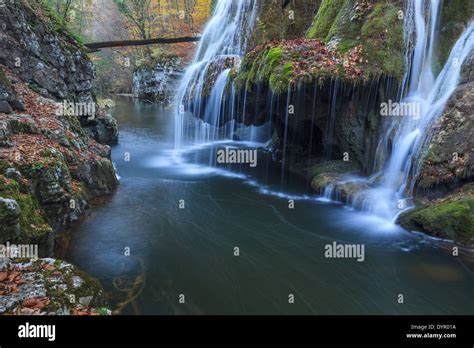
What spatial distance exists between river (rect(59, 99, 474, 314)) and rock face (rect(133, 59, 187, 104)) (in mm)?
27060

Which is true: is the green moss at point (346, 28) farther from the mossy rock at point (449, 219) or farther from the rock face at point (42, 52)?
the rock face at point (42, 52)

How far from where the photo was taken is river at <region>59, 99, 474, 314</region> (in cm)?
606

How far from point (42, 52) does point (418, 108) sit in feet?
40.6

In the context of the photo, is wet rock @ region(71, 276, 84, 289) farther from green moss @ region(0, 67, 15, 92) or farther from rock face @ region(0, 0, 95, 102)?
rock face @ region(0, 0, 95, 102)

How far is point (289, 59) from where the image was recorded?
36.2 ft

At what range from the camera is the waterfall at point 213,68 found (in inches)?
577

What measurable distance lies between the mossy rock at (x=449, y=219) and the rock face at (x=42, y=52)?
11.9 m

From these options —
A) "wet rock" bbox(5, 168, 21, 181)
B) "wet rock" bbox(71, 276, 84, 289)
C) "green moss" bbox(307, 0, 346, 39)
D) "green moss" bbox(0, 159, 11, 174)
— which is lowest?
"wet rock" bbox(71, 276, 84, 289)

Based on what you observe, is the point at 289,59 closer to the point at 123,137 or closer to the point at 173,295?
the point at 173,295

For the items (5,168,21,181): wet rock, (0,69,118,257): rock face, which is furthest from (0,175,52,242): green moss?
(5,168,21,181): wet rock

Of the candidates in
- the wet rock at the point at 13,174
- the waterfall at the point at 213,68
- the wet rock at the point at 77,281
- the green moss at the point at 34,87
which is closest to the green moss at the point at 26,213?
the wet rock at the point at 13,174
